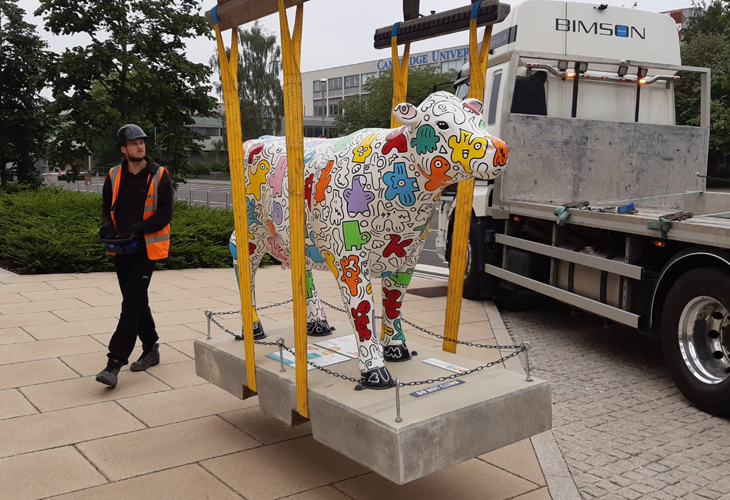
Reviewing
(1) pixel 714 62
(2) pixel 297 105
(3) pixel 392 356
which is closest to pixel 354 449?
(3) pixel 392 356

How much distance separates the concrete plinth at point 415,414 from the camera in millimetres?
3129

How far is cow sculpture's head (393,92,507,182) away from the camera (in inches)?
129

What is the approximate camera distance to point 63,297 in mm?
8797

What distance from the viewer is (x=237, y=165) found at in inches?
156

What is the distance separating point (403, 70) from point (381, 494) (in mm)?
2430

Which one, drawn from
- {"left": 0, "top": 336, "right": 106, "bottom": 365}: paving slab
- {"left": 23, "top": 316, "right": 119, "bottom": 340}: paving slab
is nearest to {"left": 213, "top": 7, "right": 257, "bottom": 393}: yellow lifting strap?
{"left": 0, "top": 336, "right": 106, "bottom": 365}: paving slab

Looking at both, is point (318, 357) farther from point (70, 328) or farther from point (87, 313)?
point (87, 313)

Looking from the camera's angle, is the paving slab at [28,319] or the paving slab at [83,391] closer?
the paving slab at [83,391]

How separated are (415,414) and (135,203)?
3.18 metres

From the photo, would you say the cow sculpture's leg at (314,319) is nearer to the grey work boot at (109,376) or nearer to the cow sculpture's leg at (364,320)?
the cow sculpture's leg at (364,320)

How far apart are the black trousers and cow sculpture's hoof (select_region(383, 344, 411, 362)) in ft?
6.82

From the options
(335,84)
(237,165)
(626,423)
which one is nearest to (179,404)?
(237,165)

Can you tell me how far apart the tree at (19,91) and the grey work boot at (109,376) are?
53.6 feet

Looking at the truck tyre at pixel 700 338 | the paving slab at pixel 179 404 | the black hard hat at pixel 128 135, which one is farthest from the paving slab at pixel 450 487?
the black hard hat at pixel 128 135
